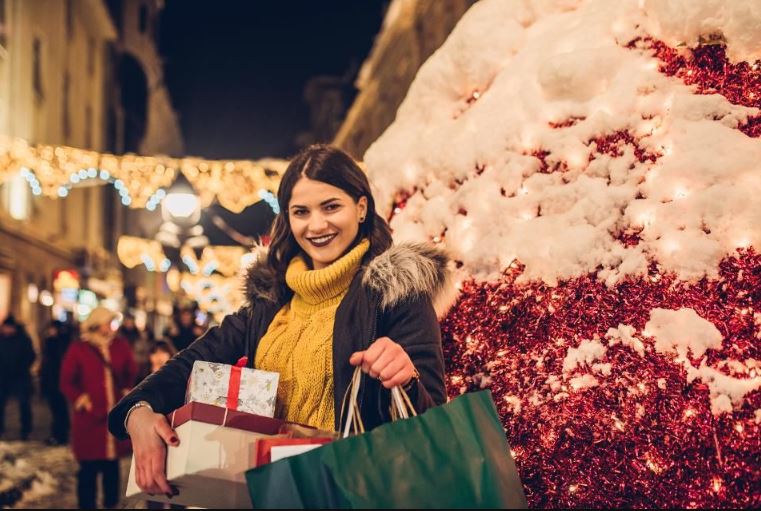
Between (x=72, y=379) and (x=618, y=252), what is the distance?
6.25m

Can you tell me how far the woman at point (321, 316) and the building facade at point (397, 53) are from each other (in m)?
11.8

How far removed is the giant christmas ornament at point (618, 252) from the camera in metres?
2.33

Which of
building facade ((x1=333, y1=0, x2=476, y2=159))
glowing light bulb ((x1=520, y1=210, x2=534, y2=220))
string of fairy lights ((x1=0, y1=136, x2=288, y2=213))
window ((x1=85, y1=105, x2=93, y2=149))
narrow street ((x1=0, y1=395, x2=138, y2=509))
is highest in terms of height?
window ((x1=85, y1=105, x2=93, y2=149))

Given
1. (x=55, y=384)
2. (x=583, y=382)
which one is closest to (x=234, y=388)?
(x=583, y=382)

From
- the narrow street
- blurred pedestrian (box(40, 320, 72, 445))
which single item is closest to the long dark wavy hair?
the narrow street

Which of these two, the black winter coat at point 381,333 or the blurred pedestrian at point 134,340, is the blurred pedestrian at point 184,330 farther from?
the black winter coat at point 381,333

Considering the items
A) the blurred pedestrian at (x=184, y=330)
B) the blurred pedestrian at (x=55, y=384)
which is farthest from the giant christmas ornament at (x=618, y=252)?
the blurred pedestrian at (x=55, y=384)

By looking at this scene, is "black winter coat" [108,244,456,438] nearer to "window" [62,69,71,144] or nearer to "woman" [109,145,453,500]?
"woman" [109,145,453,500]

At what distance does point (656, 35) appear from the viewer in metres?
2.69

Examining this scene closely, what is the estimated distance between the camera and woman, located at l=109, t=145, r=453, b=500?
7.07 feet

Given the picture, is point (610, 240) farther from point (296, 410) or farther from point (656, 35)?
point (296, 410)

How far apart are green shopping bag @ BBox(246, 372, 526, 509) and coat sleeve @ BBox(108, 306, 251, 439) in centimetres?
82

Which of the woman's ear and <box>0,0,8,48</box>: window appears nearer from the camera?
the woman's ear

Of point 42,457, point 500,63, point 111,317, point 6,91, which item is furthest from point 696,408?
point 6,91
